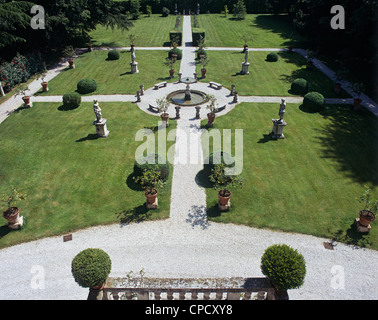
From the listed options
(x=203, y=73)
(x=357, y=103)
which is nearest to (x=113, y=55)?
(x=203, y=73)

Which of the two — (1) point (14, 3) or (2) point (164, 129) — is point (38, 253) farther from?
(1) point (14, 3)

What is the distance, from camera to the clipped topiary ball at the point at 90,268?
9.65m

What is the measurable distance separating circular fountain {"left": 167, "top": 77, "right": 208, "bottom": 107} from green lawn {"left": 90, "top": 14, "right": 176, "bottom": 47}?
770 inches

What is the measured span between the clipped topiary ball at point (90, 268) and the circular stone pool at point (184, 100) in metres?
18.1

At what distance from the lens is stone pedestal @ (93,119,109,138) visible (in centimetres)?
2075

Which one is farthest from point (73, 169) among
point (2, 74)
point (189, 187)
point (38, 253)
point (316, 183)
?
point (2, 74)

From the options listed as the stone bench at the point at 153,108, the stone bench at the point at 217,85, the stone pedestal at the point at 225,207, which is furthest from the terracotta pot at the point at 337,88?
the stone pedestal at the point at 225,207

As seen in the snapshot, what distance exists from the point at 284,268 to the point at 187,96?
20.1 metres

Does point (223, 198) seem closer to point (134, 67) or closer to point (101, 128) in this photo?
point (101, 128)

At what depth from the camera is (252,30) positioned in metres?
51.3

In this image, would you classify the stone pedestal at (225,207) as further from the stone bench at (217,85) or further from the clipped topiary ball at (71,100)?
the clipped topiary ball at (71,100)

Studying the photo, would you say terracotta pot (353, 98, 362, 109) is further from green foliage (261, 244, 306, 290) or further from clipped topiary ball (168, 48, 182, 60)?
clipped topiary ball (168, 48, 182, 60)

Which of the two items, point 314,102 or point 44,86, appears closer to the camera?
point 314,102

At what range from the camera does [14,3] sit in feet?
93.4
